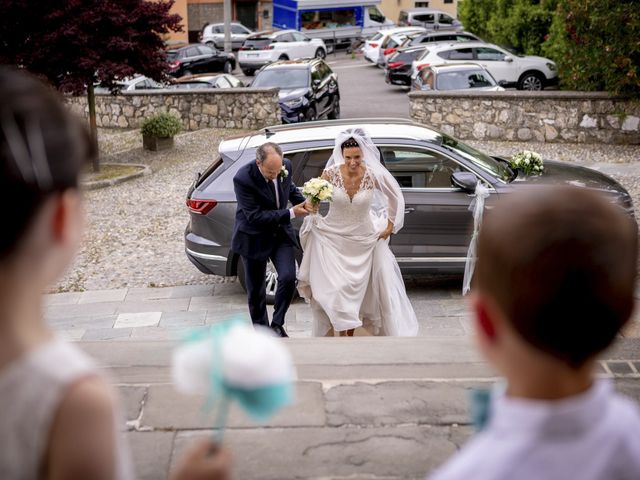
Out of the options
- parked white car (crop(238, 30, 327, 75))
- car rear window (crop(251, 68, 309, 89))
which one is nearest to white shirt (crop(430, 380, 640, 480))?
car rear window (crop(251, 68, 309, 89))

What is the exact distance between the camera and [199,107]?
20.5m

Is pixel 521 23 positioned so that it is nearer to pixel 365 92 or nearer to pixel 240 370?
pixel 365 92

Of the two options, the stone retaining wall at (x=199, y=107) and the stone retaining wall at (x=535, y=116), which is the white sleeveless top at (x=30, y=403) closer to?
the stone retaining wall at (x=535, y=116)

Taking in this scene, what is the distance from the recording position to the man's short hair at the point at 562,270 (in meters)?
1.43

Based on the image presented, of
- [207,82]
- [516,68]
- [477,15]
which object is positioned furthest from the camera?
[477,15]

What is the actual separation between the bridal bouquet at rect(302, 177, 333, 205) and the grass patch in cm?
934

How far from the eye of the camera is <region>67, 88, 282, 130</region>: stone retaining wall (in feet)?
64.8

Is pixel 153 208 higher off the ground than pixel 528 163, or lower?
lower

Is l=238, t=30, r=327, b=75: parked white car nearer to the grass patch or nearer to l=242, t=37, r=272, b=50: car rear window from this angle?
l=242, t=37, r=272, b=50: car rear window

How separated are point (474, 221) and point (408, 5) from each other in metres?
49.1

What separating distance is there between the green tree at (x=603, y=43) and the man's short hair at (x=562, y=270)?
16.4 metres

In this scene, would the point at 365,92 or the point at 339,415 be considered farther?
the point at 365,92

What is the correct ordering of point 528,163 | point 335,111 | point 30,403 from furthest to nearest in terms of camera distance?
point 335,111 → point 528,163 → point 30,403

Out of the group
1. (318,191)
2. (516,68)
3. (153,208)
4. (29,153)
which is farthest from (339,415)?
(516,68)
